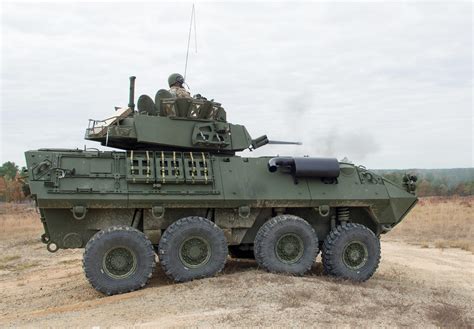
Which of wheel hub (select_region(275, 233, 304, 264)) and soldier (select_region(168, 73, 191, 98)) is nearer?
wheel hub (select_region(275, 233, 304, 264))

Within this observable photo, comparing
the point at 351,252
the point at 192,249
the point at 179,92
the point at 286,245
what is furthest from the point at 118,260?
the point at 351,252

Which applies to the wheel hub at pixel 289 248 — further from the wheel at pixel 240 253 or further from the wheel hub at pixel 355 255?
the wheel at pixel 240 253

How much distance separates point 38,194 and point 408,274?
368 inches

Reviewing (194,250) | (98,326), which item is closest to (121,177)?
(194,250)

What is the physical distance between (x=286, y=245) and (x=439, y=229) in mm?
18354

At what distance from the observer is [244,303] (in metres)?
8.41

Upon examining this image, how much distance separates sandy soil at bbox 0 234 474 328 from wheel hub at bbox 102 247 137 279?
453 mm

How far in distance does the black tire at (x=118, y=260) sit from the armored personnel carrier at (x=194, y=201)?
17 mm

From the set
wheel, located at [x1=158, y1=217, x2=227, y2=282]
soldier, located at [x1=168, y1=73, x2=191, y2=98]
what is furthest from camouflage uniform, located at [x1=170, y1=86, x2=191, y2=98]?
wheel, located at [x1=158, y1=217, x2=227, y2=282]

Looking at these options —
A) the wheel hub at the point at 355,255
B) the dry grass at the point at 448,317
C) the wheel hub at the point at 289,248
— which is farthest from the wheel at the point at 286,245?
the dry grass at the point at 448,317

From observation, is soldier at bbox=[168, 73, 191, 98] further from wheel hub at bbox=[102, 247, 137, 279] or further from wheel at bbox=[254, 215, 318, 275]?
wheel hub at bbox=[102, 247, 137, 279]

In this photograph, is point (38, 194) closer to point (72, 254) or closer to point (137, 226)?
point (137, 226)

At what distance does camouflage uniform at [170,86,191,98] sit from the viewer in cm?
1161

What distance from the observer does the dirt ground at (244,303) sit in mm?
7809
